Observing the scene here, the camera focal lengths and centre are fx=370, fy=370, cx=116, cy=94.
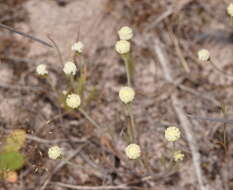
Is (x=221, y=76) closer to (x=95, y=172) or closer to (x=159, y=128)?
(x=159, y=128)

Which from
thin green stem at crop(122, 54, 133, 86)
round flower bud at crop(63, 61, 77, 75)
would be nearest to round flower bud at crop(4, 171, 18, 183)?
round flower bud at crop(63, 61, 77, 75)

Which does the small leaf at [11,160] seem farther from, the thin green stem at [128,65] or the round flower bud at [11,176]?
the thin green stem at [128,65]

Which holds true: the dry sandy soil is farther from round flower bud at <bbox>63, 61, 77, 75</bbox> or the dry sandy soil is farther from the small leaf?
round flower bud at <bbox>63, 61, 77, 75</bbox>

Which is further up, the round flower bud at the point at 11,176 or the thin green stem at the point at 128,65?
the thin green stem at the point at 128,65

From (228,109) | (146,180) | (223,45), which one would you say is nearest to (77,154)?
(146,180)

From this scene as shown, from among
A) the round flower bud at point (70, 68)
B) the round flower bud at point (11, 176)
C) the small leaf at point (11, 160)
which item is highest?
the round flower bud at point (70, 68)

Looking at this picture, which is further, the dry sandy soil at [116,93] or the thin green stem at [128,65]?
the dry sandy soil at [116,93]

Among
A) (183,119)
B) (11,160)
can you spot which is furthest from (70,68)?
(183,119)

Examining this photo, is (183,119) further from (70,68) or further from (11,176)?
(11,176)

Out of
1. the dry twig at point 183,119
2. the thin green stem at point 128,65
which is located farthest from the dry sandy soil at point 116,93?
the thin green stem at point 128,65

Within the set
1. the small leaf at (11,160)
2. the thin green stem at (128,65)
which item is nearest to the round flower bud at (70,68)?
the thin green stem at (128,65)
